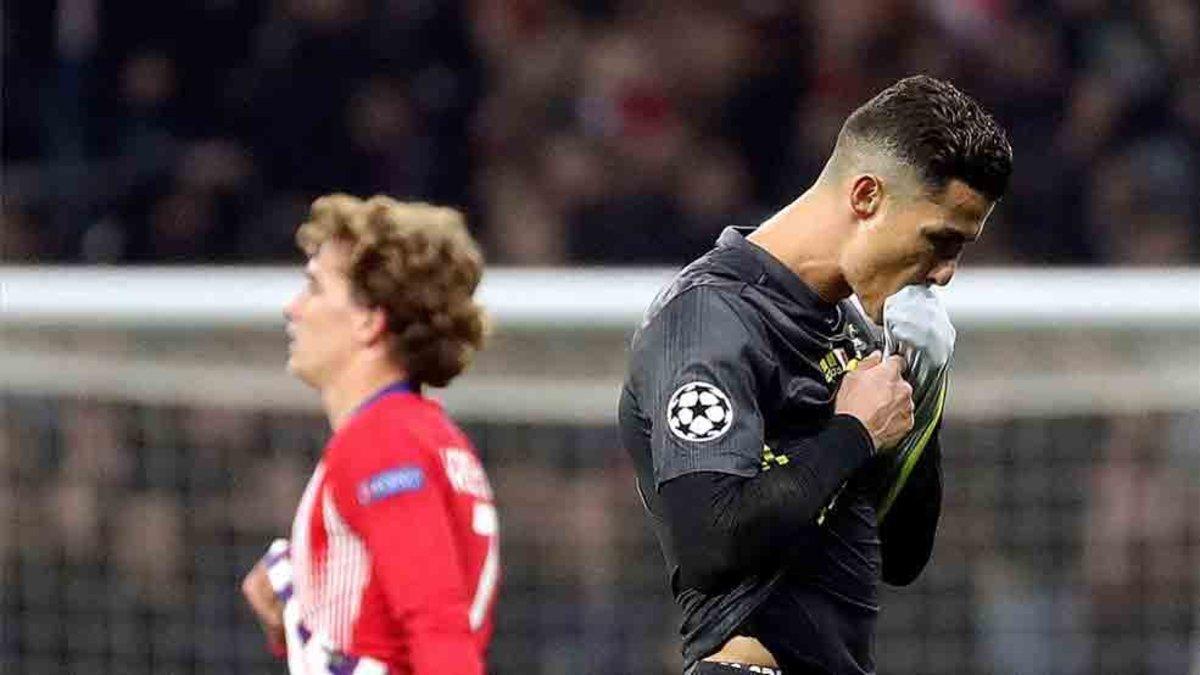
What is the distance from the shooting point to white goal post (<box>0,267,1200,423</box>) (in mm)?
6066

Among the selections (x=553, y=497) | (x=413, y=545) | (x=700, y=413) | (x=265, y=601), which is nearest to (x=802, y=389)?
(x=700, y=413)

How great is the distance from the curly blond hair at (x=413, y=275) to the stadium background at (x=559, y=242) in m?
2.62

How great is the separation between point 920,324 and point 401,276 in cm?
78

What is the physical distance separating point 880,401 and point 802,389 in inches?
4.1

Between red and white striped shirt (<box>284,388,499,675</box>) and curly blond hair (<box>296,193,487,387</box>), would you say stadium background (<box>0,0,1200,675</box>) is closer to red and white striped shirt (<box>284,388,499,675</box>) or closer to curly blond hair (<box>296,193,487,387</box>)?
curly blond hair (<box>296,193,487,387</box>)

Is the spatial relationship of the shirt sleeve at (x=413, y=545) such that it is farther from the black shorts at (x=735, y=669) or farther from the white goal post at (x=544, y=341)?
the white goal post at (x=544, y=341)

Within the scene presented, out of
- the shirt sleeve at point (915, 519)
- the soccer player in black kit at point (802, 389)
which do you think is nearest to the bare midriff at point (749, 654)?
the soccer player in black kit at point (802, 389)

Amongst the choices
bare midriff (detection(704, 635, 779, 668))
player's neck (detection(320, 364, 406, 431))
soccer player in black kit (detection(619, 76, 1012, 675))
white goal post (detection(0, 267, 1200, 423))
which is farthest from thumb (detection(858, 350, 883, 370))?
white goal post (detection(0, 267, 1200, 423))

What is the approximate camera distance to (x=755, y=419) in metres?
3.04

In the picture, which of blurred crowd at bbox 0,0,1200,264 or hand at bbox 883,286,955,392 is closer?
hand at bbox 883,286,955,392

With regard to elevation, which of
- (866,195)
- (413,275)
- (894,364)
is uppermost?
(866,195)

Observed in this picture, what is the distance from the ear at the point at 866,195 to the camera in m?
3.18

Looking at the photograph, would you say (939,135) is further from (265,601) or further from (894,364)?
(265,601)

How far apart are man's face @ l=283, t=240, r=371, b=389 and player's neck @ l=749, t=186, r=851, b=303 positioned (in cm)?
67
